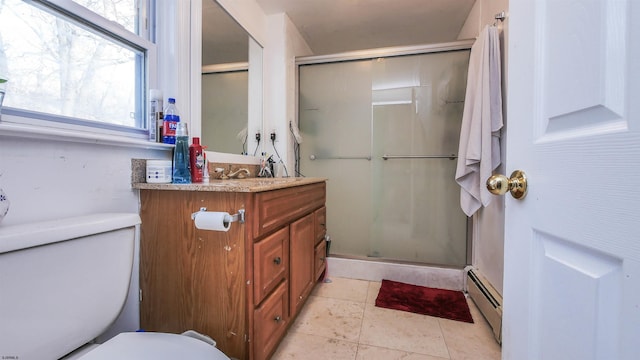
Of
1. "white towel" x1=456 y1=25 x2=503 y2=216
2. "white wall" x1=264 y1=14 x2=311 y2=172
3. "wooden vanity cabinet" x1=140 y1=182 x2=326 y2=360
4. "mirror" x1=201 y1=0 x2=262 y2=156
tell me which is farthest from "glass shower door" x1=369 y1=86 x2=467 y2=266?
"wooden vanity cabinet" x1=140 y1=182 x2=326 y2=360

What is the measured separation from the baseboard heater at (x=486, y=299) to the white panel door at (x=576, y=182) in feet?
3.20

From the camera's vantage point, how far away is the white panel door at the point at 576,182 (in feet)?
1.04

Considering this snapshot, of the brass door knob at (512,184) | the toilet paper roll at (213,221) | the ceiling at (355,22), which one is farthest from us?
the ceiling at (355,22)

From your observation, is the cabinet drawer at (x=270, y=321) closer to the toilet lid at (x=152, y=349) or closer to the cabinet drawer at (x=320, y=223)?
the toilet lid at (x=152, y=349)

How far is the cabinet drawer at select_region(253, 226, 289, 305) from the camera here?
0.95 metres

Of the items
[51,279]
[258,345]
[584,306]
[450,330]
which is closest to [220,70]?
[51,279]

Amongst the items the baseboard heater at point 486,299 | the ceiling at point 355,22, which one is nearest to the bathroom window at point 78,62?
the ceiling at point 355,22

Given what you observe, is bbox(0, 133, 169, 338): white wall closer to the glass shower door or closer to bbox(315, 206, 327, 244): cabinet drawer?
bbox(315, 206, 327, 244): cabinet drawer

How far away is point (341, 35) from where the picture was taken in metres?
2.51

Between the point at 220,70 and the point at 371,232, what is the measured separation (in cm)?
172

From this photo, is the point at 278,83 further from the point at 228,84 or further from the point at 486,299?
the point at 486,299

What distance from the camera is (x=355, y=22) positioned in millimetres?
2273

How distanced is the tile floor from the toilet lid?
666mm

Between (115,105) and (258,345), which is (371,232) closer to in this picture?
(258,345)
